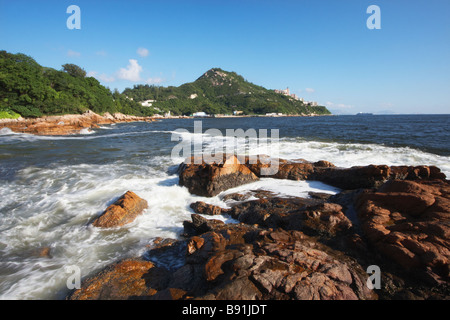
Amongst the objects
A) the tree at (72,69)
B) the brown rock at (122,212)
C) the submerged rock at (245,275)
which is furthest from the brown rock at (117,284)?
the tree at (72,69)

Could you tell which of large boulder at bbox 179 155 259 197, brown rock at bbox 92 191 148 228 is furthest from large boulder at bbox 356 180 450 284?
brown rock at bbox 92 191 148 228

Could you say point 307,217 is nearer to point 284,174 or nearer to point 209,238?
point 209,238

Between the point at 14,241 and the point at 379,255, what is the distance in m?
7.57

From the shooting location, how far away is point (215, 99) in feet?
558

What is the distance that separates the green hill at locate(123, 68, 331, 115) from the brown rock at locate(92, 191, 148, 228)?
388 ft

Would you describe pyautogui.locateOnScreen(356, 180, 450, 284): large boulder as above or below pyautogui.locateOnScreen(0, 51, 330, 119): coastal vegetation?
below

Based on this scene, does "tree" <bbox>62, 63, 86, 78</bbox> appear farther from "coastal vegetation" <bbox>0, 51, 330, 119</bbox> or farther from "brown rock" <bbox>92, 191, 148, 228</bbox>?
"brown rock" <bbox>92, 191, 148, 228</bbox>

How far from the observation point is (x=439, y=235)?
10.3 ft

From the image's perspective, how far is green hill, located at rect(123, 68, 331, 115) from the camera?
137000mm

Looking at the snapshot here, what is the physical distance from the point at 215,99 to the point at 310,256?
175 metres

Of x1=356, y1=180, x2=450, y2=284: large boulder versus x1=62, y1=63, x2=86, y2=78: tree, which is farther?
x1=62, y1=63, x2=86, y2=78: tree

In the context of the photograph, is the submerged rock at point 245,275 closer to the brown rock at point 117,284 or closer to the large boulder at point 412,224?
the brown rock at point 117,284

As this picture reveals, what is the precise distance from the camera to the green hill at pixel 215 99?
137 m

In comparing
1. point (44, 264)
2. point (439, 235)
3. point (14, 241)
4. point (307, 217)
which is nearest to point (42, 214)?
point (14, 241)
